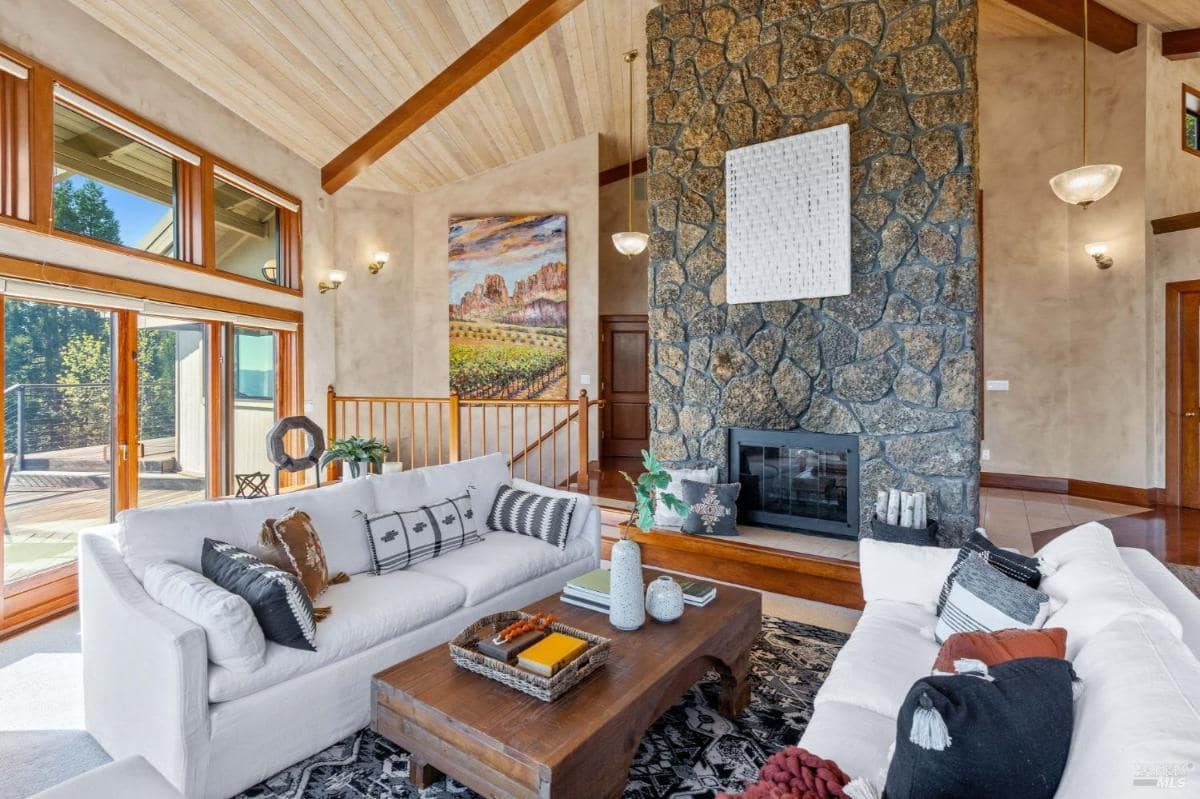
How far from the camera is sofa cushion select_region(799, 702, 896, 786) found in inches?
60.1

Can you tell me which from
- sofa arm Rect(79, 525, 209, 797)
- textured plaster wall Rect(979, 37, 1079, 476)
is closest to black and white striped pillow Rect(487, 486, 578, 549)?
sofa arm Rect(79, 525, 209, 797)

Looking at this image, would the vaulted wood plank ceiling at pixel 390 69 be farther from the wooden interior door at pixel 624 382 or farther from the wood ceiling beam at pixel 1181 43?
the wood ceiling beam at pixel 1181 43

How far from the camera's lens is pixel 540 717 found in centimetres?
181

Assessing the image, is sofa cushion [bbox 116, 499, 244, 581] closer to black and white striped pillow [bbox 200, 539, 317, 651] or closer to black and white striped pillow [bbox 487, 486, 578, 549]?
black and white striped pillow [bbox 200, 539, 317, 651]

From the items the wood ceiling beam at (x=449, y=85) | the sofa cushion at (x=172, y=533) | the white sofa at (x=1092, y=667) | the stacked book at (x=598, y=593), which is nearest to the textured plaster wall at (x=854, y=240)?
the wood ceiling beam at (x=449, y=85)

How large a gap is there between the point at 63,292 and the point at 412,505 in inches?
101

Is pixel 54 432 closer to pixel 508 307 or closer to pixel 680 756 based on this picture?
pixel 680 756

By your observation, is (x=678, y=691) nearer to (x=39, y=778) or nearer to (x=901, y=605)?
(x=901, y=605)

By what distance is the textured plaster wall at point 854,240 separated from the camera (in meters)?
3.87

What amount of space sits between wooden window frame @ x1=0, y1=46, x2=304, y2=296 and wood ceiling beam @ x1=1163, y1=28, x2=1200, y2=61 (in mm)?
8540

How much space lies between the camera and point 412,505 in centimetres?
339

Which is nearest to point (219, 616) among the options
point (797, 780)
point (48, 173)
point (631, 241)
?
point (797, 780)

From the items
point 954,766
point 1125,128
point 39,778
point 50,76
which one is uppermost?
point 1125,128

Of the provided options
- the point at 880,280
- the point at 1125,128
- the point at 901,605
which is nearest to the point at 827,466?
the point at 880,280
